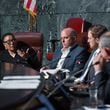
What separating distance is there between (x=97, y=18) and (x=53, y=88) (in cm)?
1096

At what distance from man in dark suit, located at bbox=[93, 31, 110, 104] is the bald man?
1.95m

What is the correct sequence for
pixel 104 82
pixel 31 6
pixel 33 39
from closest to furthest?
1. pixel 104 82
2. pixel 33 39
3. pixel 31 6

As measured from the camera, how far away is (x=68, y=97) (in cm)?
357

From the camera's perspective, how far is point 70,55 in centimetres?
735

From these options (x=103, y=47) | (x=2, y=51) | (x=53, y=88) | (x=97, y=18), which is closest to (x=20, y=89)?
(x=53, y=88)

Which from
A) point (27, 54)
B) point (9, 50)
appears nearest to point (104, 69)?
point (9, 50)

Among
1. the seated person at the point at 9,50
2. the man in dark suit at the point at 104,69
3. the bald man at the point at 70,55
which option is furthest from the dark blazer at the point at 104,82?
the seated person at the point at 9,50

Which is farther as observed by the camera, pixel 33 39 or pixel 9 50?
pixel 33 39

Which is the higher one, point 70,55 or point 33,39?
point 33,39

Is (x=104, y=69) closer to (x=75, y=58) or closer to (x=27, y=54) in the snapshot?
(x=75, y=58)

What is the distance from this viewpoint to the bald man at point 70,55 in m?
7.23

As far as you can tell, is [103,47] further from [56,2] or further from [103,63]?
[56,2]

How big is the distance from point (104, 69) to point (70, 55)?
2.32m

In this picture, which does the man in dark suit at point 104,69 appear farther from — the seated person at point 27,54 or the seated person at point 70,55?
the seated person at point 27,54
